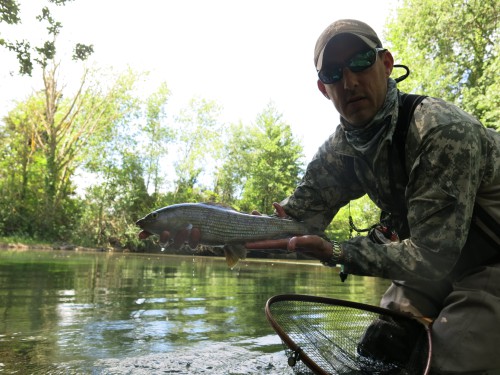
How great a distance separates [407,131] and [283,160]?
52.7 meters

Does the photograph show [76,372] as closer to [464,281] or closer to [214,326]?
[214,326]

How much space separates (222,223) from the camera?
12.0 feet

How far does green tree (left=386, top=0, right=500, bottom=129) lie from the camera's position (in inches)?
861

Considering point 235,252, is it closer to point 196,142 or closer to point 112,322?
point 112,322

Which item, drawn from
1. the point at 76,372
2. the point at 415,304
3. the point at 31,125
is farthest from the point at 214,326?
the point at 31,125

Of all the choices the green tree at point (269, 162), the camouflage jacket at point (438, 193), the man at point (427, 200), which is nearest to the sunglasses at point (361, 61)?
the man at point (427, 200)

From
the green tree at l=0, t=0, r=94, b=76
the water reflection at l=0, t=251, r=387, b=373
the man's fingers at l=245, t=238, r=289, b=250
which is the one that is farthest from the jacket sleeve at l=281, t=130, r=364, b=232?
the green tree at l=0, t=0, r=94, b=76


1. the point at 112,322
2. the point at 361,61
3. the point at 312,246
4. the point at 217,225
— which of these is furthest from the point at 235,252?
the point at 112,322

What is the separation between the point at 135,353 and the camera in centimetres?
437

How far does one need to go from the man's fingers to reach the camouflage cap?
53.6 inches

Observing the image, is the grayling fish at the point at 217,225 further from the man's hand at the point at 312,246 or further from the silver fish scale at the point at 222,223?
the man's hand at the point at 312,246

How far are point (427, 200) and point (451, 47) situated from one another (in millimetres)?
24100

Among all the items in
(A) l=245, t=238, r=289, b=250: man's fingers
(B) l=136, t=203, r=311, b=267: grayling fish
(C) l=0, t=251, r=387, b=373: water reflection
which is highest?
(B) l=136, t=203, r=311, b=267: grayling fish

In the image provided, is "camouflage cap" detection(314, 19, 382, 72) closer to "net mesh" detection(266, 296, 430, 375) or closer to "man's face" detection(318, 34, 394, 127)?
"man's face" detection(318, 34, 394, 127)
